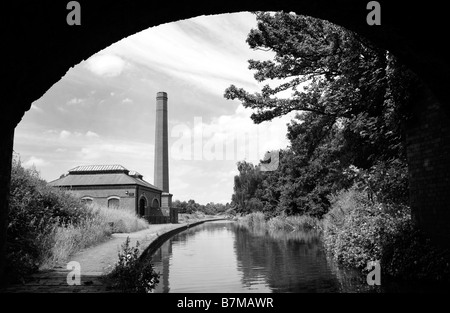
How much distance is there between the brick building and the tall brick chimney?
6.25 metres

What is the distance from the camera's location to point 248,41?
1419 cm

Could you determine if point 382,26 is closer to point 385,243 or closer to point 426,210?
point 426,210

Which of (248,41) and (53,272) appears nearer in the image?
(53,272)

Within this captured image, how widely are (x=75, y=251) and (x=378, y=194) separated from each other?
834cm

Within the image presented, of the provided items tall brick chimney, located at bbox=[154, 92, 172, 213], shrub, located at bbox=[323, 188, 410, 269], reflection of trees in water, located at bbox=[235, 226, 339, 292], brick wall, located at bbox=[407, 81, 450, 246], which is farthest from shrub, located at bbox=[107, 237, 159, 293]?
tall brick chimney, located at bbox=[154, 92, 172, 213]

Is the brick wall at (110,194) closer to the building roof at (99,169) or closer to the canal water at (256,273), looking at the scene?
the building roof at (99,169)

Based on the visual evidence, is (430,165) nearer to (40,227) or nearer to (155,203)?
(40,227)

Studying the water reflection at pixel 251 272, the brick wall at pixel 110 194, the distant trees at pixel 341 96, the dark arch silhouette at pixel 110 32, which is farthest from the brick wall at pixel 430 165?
the brick wall at pixel 110 194

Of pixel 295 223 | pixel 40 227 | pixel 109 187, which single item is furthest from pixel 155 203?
pixel 40 227

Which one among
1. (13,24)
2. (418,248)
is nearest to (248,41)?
(418,248)

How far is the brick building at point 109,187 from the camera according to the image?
3011 centimetres

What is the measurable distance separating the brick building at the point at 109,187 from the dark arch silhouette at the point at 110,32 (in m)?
26.2

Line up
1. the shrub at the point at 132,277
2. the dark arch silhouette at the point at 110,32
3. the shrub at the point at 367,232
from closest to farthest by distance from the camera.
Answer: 1. the dark arch silhouette at the point at 110,32
2. the shrub at the point at 132,277
3. the shrub at the point at 367,232

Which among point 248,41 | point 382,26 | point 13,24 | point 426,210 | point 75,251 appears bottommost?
point 75,251
